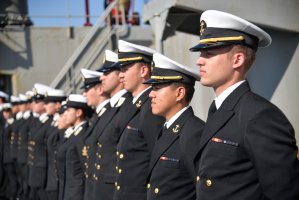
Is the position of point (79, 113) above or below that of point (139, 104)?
below

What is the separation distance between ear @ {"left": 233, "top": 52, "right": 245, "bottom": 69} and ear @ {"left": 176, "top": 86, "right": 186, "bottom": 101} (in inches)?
36.7

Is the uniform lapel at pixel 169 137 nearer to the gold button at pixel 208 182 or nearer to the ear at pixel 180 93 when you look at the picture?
the ear at pixel 180 93

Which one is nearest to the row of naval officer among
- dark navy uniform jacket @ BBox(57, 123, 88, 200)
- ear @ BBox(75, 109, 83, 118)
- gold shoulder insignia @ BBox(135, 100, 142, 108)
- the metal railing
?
gold shoulder insignia @ BBox(135, 100, 142, 108)

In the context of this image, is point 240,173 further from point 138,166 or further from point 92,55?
point 92,55

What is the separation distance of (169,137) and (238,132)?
0.95m

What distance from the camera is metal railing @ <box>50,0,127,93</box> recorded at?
11359mm

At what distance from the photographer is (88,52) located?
11641 millimetres

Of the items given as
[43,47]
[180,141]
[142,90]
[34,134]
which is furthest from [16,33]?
[180,141]

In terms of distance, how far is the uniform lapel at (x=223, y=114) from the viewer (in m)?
2.65

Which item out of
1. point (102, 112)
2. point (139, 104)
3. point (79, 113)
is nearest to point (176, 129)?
point (139, 104)

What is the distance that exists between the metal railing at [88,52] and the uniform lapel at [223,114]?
8760 mm

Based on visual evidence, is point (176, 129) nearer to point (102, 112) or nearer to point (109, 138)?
point (109, 138)

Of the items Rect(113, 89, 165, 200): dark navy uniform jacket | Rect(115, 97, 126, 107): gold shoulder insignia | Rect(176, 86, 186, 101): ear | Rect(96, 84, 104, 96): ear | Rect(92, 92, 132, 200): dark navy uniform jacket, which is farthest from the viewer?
Rect(96, 84, 104, 96): ear

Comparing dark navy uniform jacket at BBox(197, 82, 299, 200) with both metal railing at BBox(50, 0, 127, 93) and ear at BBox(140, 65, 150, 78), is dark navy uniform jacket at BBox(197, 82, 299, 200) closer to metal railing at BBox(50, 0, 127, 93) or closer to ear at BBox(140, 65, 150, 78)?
ear at BBox(140, 65, 150, 78)
